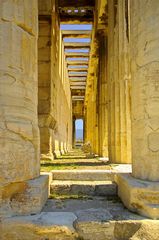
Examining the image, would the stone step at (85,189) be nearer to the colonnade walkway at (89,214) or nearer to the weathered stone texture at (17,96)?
→ the colonnade walkway at (89,214)

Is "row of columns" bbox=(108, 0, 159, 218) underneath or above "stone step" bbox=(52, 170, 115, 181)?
above

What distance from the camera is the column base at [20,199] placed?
122 inches

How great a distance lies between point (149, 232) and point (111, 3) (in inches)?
318

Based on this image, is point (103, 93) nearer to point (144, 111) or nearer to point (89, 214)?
point (144, 111)

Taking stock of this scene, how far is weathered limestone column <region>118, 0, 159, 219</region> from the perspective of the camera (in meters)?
3.35

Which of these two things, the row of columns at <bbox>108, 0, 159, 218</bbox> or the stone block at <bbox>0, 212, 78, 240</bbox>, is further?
the row of columns at <bbox>108, 0, 159, 218</bbox>

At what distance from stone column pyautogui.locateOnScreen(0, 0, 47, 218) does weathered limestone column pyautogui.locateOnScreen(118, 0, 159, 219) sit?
1213 mm

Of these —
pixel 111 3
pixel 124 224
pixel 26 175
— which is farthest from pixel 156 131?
pixel 111 3

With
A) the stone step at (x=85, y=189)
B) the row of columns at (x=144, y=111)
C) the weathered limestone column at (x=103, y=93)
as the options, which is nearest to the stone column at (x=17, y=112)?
the stone step at (x=85, y=189)

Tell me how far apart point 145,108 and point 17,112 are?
1677mm

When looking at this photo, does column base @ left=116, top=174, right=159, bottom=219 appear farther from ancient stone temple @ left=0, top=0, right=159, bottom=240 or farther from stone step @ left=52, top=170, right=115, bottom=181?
stone step @ left=52, top=170, right=115, bottom=181

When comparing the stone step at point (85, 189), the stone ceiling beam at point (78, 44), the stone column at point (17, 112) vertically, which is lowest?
the stone step at point (85, 189)

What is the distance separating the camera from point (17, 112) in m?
3.37

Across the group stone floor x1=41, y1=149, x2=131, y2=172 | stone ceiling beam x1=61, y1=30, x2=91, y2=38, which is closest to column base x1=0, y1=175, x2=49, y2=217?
stone floor x1=41, y1=149, x2=131, y2=172
